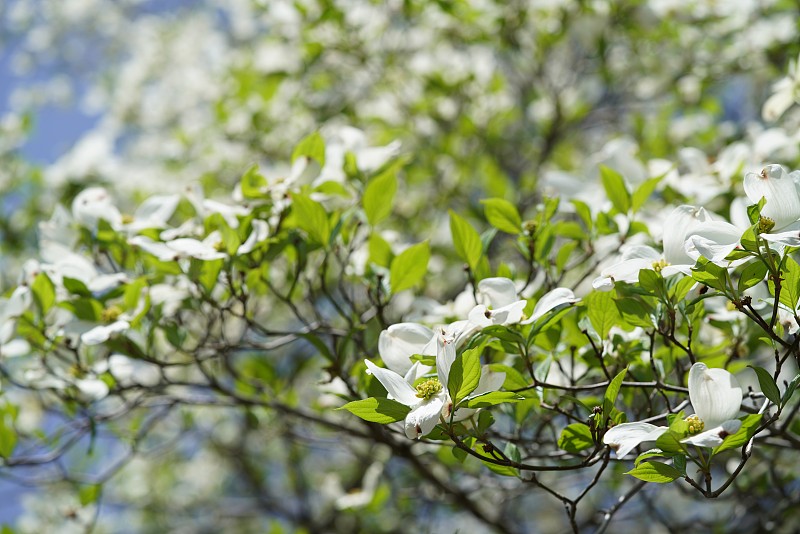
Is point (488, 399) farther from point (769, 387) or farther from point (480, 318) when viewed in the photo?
point (769, 387)

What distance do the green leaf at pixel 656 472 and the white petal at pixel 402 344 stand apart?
0.24 metres

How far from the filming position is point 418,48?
2.68 meters

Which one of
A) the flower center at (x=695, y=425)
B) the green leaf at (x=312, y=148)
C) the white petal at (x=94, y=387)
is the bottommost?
the white petal at (x=94, y=387)

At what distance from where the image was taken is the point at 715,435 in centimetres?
65

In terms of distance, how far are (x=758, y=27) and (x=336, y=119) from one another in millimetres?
1495

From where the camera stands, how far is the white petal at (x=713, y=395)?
69 cm

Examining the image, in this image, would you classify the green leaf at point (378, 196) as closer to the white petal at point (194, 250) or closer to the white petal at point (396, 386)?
the white petal at point (194, 250)

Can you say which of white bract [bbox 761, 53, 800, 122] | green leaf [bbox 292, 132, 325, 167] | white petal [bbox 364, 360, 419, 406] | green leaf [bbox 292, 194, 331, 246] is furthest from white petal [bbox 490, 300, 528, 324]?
white bract [bbox 761, 53, 800, 122]

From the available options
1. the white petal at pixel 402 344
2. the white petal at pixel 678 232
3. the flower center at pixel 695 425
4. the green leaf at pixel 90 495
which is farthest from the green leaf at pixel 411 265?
the green leaf at pixel 90 495

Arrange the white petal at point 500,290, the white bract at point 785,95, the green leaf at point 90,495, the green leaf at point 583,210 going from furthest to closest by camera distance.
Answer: the green leaf at point 90,495 < the white bract at point 785,95 < the green leaf at point 583,210 < the white petal at point 500,290

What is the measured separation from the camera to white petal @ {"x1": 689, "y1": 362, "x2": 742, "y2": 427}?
2.27ft

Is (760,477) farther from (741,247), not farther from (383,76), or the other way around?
(383,76)

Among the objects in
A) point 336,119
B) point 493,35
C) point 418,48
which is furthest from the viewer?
point 336,119

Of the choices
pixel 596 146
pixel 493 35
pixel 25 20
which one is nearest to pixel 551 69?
pixel 596 146
